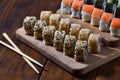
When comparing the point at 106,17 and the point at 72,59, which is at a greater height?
the point at 106,17

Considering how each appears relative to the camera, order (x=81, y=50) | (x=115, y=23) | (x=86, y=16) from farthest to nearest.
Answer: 1. (x=86, y=16)
2. (x=115, y=23)
3. (x=81, y=50)

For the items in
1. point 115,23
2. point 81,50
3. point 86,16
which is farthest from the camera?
point 86,16

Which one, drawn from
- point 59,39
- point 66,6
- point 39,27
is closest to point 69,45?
point 59,39

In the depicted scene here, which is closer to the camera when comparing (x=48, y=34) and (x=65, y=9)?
(x=48, y=34)

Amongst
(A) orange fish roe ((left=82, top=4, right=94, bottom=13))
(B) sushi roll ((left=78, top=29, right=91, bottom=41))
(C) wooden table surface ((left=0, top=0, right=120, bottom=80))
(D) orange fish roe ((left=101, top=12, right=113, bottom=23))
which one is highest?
(A) orange fish roe ((left=82, top=4, right=94, bottom=13))

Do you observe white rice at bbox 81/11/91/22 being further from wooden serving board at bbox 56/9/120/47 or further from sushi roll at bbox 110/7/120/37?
sushi roll at bbox 110/7/120/37

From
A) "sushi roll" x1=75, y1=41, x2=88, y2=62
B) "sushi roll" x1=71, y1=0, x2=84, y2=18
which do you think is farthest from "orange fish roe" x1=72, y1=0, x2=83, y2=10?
"sushi roll" x1=75, y1=41, x2=88, y2=62

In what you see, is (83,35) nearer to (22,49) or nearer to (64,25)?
(64,25)
